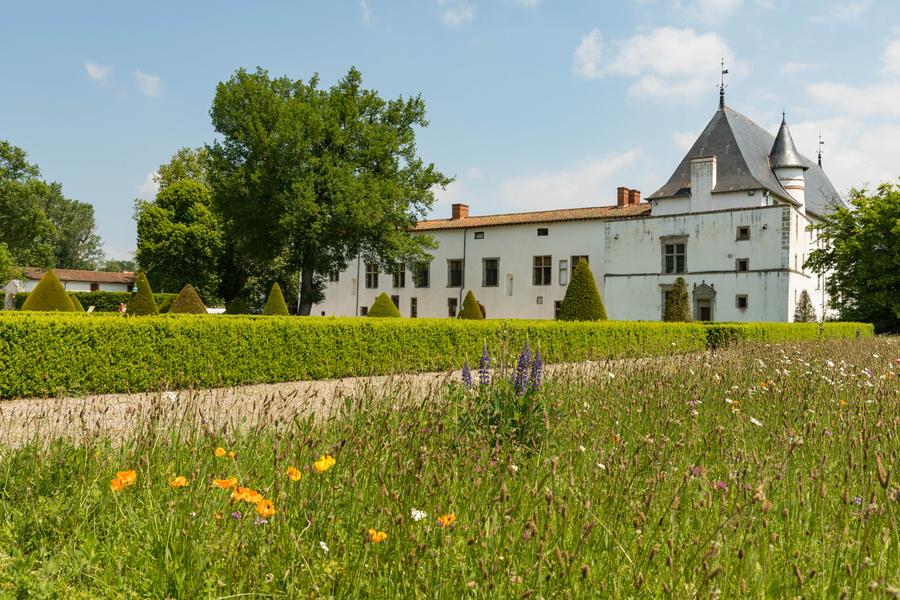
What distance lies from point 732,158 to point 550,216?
10133mm

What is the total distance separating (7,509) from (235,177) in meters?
29.0

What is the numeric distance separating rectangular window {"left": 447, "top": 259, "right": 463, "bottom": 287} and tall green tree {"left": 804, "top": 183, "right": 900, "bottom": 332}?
18.8 metres

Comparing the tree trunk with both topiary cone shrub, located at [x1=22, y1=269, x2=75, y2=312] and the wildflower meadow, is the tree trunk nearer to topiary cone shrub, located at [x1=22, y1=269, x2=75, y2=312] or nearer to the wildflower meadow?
topiary cone shrub, located at [x1=22, y1=269, x2=75, y2=312]

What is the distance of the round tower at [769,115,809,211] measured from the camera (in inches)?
1513

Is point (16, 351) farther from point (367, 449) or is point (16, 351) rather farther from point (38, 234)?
point (38, 234)

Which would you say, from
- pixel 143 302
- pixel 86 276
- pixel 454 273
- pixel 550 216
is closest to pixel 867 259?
pixel 550 216

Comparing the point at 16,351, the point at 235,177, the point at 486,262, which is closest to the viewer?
the point at 16,351

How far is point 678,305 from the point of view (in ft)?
98.3

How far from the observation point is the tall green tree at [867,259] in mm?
30364

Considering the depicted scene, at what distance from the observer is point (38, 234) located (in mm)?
40719

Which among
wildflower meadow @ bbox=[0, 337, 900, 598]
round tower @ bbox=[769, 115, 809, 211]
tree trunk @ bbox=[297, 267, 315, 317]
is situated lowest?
wildflower meadow @ bbox=[0, 337, 900, 598]

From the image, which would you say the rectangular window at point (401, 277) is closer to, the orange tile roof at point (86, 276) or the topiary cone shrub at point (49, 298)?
the topiary cone shrub at point (49, 298)

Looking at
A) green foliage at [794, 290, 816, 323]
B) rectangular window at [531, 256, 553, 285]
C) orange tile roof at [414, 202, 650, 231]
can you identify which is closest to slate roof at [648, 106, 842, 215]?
orange tile roof at [414, 202, 650, 231]

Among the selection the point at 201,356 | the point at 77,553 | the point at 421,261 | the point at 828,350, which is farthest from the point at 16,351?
the point at 421,261
